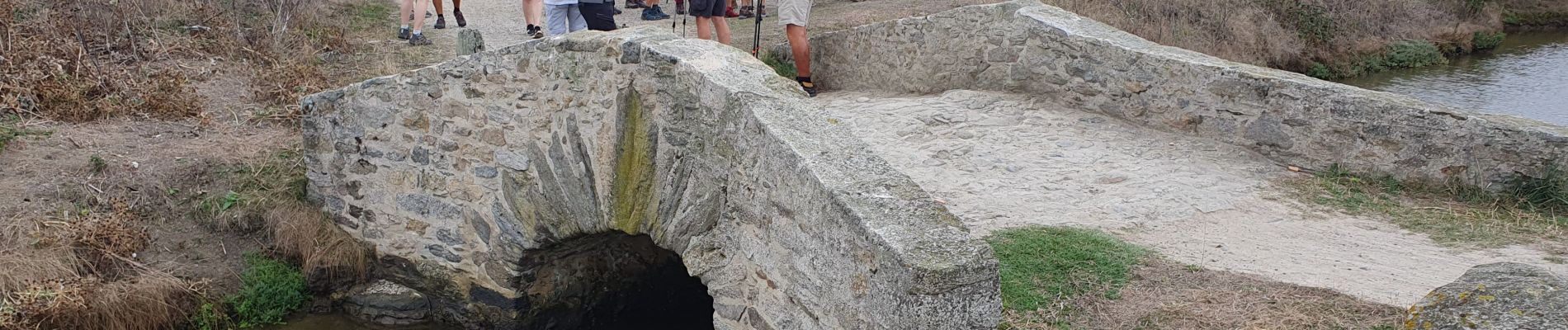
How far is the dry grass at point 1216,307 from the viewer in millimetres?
4594

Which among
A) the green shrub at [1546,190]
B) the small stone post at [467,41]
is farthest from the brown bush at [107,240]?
the green shrub at [1546,190]

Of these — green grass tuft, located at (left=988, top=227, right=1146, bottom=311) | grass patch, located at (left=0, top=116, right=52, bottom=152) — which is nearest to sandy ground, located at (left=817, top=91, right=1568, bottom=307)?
green grass tuft, located at (left=988, top=227, right=1146, bottom=311)

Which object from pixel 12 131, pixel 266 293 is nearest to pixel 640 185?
pixel 266 293

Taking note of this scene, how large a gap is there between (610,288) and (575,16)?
194cm

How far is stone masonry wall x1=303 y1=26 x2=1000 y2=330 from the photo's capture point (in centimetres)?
384

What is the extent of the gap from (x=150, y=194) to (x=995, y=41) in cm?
588

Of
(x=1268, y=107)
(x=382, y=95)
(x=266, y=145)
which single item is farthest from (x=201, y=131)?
(x=1268, y=107)

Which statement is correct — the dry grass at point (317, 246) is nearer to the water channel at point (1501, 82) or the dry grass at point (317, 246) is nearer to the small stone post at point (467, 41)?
the small stone post at point (467, 41)

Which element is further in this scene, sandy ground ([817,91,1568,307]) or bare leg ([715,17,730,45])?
bare leg ([715,17,730,45])

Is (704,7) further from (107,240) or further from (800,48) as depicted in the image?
(107,240)

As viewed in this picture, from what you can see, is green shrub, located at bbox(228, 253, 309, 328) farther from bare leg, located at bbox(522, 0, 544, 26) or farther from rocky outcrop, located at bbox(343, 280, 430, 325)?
bare leg, located at bbox(522, 0, 544, 26)

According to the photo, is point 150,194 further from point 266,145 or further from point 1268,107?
point 1268,107

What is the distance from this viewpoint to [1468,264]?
5.19m

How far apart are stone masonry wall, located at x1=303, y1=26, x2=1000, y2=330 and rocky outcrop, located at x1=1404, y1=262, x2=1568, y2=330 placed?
132 cm
